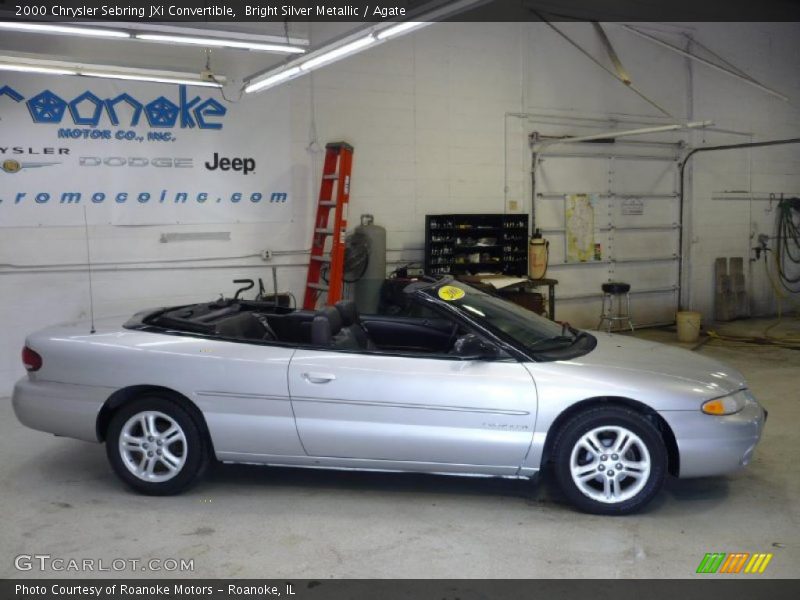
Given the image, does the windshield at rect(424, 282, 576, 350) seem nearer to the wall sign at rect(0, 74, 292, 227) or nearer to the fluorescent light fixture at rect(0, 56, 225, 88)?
the fluorescent light fixture at rect(0, 56, 225, 88)

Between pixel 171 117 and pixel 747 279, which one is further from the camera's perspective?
pixel 747 279

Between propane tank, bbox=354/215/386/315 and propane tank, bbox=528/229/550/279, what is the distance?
7.26ft

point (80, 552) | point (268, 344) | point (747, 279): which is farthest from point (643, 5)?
point (80, 552)

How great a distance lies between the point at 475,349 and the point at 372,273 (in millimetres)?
4404

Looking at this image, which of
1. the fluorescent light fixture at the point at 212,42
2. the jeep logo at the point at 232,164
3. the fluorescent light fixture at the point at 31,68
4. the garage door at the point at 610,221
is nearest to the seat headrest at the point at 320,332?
the fluorescent light fixture at the point at 212,42

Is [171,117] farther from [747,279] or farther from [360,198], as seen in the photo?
[747,279]

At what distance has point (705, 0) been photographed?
38.0ft

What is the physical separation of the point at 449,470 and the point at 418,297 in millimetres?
1010

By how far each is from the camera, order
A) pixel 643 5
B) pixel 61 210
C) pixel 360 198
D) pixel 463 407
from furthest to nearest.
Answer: pixel 643 5
pixel 360 198
pixel 61 210
pixel 463 407

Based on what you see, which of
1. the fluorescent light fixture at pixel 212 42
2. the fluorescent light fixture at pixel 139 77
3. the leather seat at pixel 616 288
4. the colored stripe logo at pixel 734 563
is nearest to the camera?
the colored stripe logo at pixel 734 563

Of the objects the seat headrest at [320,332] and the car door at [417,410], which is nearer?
the car door at [417,410]

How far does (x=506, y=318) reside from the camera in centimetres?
473

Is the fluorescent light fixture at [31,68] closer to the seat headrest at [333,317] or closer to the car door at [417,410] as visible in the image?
the seat headrest at [333,317]

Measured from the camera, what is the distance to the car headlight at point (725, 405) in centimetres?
403
